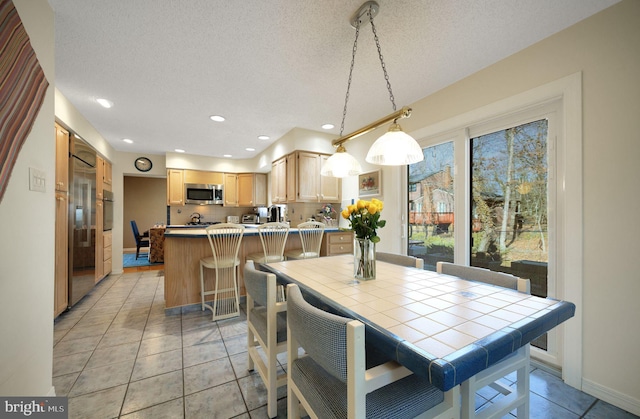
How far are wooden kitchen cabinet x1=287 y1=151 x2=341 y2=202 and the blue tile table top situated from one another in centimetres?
243

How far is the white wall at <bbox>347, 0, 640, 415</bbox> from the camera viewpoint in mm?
1380

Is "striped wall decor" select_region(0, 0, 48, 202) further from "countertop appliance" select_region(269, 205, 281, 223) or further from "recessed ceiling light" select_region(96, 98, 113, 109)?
"countertop appliance" select_region(269, 205, 281, 223)

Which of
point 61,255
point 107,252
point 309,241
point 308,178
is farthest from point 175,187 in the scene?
point 309,241

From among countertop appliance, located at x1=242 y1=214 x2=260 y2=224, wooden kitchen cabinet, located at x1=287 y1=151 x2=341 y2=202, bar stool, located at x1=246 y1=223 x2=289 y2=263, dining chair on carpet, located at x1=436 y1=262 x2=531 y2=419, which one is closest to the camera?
dining chair on carpet, located at x1=436 y1=262 x2=531 y2=419

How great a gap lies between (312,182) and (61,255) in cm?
310

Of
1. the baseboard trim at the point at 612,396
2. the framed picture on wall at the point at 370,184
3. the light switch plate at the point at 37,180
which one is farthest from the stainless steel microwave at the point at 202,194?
the baseboard trim at the point at 612,396

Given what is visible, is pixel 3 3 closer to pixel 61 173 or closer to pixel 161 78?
pixel 161 78

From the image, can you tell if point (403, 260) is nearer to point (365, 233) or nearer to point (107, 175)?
point (365, 233)

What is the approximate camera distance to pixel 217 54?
195 centimetres

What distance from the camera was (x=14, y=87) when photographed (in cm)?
109

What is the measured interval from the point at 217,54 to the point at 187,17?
14.7 inches

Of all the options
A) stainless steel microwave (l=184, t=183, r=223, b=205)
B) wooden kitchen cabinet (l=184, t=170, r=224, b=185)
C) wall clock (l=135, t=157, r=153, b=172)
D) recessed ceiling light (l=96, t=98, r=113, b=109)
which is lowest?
stainless steel microwave (l=184, t=183, r=223, b=205)

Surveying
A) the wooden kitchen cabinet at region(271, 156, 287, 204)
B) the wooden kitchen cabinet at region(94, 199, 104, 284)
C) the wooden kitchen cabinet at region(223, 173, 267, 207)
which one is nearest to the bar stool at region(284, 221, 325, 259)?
the wooden kitchen cabinet at region(271, 156, 287, 204)

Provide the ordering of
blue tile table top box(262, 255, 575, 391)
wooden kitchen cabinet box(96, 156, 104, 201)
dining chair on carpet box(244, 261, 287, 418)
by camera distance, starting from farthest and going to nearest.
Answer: wooden kitchen cabinet box(96, 156, 104, 201) → dining chair on carpet box(244, 261, 287, 418) → blue tile table top box(262, 255, 575, 391)
